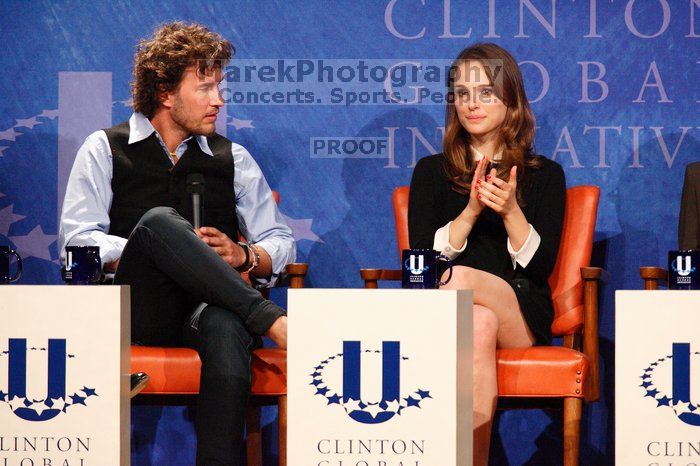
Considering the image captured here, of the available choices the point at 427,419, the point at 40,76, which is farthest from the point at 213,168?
the point at 427,419

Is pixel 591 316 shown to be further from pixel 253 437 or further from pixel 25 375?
pixel 25 375

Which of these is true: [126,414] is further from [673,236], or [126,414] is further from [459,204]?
[673,236]

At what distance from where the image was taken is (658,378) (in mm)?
2285

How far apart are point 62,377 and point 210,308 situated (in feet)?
1.59

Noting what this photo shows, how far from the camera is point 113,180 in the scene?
10.2ft

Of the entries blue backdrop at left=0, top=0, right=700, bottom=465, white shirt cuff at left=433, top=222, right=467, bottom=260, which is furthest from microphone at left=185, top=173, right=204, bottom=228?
blue backdrop at left=0, top=0, right=700, bottom=465

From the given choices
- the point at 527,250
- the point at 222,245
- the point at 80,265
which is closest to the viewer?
the point at 80,265

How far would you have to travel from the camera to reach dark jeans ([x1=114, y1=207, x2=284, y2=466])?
2410 millimetres

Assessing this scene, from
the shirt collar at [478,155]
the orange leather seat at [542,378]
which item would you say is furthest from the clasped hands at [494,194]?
the orange leather seat at [542,378]

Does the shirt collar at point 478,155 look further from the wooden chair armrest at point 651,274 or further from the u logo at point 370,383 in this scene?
the u logo at point 370,383

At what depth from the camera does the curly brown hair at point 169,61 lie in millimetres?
3240

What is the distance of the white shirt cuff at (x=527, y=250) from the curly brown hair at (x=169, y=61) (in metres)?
1.19

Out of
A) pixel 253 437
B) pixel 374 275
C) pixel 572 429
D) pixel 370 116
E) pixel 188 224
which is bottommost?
pixel 253 437

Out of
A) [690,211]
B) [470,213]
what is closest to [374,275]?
[470,213]
